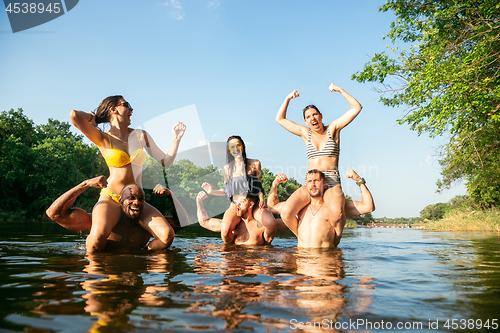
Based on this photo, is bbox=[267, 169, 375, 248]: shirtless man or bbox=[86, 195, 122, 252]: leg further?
bbox=[267, 169, 375, 248]: shirtless man

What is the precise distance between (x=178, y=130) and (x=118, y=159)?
3.56ft

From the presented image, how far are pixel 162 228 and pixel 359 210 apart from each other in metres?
3.10

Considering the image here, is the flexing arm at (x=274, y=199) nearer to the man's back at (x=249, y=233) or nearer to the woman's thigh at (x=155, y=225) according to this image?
the man's back at (x=249, y=233)

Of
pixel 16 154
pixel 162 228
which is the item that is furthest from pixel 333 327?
pixel 16 154

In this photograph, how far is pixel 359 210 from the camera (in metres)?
5.47

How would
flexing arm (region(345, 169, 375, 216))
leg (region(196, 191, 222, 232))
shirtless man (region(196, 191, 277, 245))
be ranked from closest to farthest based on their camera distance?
flexing arm (region(345, 169, 375, 216))
shirtless man (region(196, 191, 277, 245))
leg (region(196, 191, 222, 232))

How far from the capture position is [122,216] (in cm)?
475

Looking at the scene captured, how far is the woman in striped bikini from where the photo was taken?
531 centimetres

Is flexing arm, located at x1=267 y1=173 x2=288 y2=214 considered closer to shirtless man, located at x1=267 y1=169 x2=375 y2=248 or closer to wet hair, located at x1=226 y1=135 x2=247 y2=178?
shirtless man, located at x1=267 y1=169 x2=375 y2=248

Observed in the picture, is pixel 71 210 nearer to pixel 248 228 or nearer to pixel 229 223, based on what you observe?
pixel 229 223

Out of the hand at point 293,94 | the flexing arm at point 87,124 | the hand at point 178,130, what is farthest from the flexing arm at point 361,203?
the flexing arm at point 87,124

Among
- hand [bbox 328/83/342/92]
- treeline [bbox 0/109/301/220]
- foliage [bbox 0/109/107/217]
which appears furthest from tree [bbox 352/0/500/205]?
foliage [bbox 0/109/107/217]

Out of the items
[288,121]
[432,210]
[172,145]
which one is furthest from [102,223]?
[432,210]

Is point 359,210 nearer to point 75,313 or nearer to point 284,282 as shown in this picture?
point 284,282
